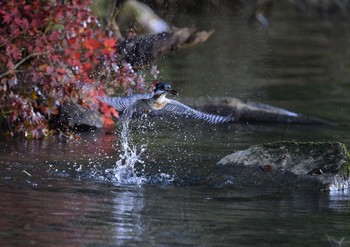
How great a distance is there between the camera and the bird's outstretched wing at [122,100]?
992cm

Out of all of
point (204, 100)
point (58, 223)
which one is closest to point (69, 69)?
point (58, 223)

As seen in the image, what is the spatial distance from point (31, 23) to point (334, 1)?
2330cm

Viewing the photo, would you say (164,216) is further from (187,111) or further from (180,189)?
(187,111)

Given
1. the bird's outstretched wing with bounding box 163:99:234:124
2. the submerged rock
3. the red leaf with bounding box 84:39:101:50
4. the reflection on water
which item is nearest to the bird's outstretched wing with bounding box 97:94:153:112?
the bird's outstretched wing with bounding box 163:99:234:124

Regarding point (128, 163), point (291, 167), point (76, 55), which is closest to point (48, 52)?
point (76, 55)

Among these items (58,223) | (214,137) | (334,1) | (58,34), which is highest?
(334,1)

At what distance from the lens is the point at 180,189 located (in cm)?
886

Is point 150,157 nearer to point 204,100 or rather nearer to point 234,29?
point 204,100

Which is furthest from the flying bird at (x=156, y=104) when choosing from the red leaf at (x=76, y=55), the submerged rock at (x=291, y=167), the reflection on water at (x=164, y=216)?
the reflection on water at (x=164, y=216)

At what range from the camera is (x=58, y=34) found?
30.1ft

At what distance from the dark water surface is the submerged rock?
22 centimetres

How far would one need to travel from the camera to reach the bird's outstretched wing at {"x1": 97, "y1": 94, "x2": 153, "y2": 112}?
9.92m

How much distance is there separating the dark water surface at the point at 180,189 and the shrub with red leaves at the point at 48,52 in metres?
0.72

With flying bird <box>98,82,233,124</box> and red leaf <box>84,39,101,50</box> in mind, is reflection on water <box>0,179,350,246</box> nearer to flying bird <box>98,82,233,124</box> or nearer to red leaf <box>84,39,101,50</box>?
flying bird <box>98,82,233,124</box>
